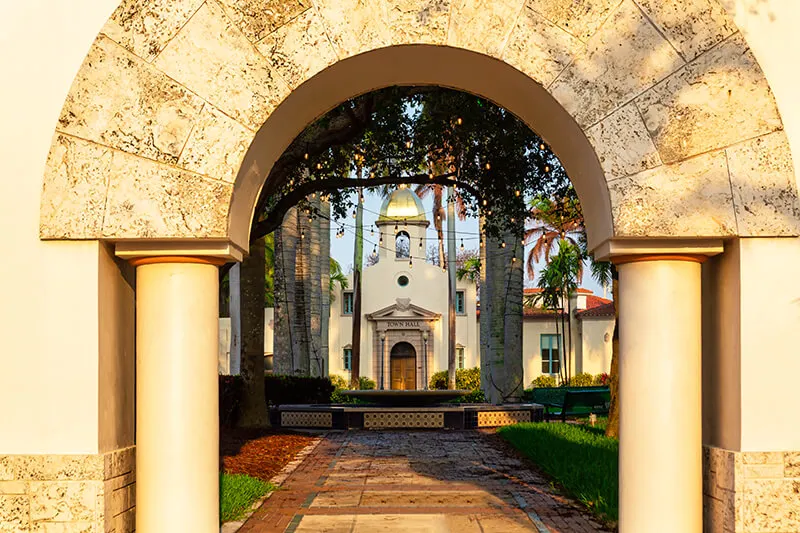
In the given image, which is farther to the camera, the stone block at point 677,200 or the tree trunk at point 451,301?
the tree trunk at point 451,301

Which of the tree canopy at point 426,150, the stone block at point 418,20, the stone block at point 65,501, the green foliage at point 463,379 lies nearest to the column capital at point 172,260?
the stone block at point 65,501

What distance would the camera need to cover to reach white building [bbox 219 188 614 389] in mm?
41969

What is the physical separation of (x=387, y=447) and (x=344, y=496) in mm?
5471

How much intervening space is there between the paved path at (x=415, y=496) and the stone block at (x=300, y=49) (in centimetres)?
417

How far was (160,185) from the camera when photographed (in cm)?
591

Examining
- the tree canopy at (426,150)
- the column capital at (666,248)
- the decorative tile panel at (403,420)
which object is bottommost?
the decorative tile panel at (403,420)

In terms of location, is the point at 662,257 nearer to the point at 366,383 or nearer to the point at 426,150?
the point at 426,150

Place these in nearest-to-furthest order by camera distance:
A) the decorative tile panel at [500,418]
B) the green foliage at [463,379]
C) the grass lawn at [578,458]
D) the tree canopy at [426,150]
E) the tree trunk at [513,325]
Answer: the grass lawn at [578,458] < the tree canopy at [426,150] < the decorative tile panel at [500,418] < the tree trunk at [513,325] < the green foliage at [463,379]

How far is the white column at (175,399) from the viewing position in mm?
6062

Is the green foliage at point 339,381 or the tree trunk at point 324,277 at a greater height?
the tree trunk at point 324,277

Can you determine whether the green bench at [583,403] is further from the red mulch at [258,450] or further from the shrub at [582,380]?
the shrub at [582,380]

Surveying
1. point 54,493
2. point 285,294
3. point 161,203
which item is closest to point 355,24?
point 161,203

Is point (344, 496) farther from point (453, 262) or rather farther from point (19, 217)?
point (453, 262)

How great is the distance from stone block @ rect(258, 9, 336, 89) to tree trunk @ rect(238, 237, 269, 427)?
11.1 meters
